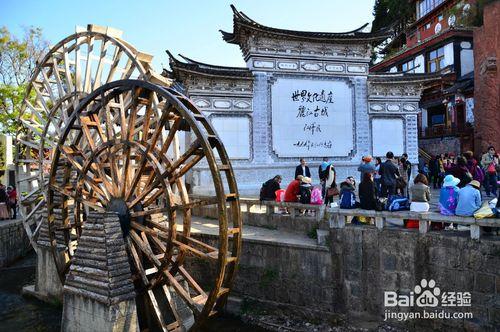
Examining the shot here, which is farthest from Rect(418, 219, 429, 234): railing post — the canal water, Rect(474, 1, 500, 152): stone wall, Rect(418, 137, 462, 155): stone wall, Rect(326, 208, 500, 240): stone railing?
Rect(418, 137, 462, 155): stone wall

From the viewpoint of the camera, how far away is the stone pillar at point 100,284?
5922 mm

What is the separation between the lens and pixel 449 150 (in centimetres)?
2270

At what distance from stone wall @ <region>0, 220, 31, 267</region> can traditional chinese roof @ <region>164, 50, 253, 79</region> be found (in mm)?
7601

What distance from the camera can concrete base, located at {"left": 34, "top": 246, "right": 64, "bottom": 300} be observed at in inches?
344

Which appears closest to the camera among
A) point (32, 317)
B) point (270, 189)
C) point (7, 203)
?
point (32, 317)

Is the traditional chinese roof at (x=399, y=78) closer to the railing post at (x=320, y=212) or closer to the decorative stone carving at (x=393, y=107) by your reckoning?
the decorative stone carving at (x=393, y=107)

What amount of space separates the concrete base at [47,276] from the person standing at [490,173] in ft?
37.8

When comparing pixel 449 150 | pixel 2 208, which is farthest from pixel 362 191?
pixel 449 150

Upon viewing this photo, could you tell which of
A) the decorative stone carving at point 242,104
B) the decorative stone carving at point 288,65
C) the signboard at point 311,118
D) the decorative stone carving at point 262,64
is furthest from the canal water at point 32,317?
the decorative stone carving at point 288,65

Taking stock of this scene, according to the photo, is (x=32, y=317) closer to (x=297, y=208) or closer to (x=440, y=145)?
(x=297, y=208)

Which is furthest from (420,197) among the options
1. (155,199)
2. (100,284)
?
(100,284)

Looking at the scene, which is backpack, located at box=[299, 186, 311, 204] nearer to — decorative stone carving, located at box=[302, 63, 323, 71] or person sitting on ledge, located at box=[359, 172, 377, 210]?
person sitting on ledge, located at box=[359, 172, 377, 210]

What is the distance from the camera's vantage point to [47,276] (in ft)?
29.3

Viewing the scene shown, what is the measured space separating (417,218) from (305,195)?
279cm
